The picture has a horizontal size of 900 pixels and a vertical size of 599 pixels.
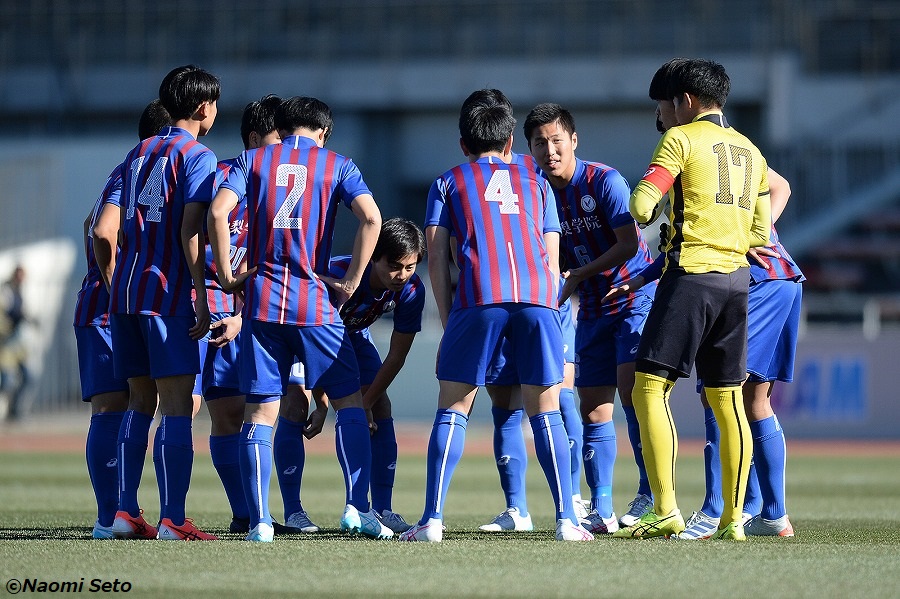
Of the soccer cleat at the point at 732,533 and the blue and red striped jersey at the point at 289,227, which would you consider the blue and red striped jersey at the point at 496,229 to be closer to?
the blue and red striped jersey at the point at 289,227

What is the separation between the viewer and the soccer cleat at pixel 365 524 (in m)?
6.07

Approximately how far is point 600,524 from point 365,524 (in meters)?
1.28

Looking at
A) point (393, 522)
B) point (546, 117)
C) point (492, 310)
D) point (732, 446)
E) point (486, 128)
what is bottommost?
point (393, 522)

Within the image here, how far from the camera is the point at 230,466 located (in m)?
6.71

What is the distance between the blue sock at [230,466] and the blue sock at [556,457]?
1798mm

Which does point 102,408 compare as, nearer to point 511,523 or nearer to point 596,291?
point 511,523

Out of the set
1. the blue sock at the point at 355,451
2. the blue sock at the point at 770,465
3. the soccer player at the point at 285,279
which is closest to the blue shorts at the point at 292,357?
the soccer player at the point at 285,279

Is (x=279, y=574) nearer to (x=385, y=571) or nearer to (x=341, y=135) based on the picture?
(x=385, y=571)

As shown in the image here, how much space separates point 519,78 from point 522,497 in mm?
17897

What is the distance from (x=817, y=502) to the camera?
9.04m

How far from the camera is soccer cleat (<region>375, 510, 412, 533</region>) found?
6711 millimetres

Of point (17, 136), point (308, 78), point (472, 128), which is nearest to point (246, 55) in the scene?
point (308, 78)

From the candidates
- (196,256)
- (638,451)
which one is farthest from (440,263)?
(638,451)

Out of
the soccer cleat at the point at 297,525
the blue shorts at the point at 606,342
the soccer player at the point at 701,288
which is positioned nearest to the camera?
the soccer player at the point at 701,288
